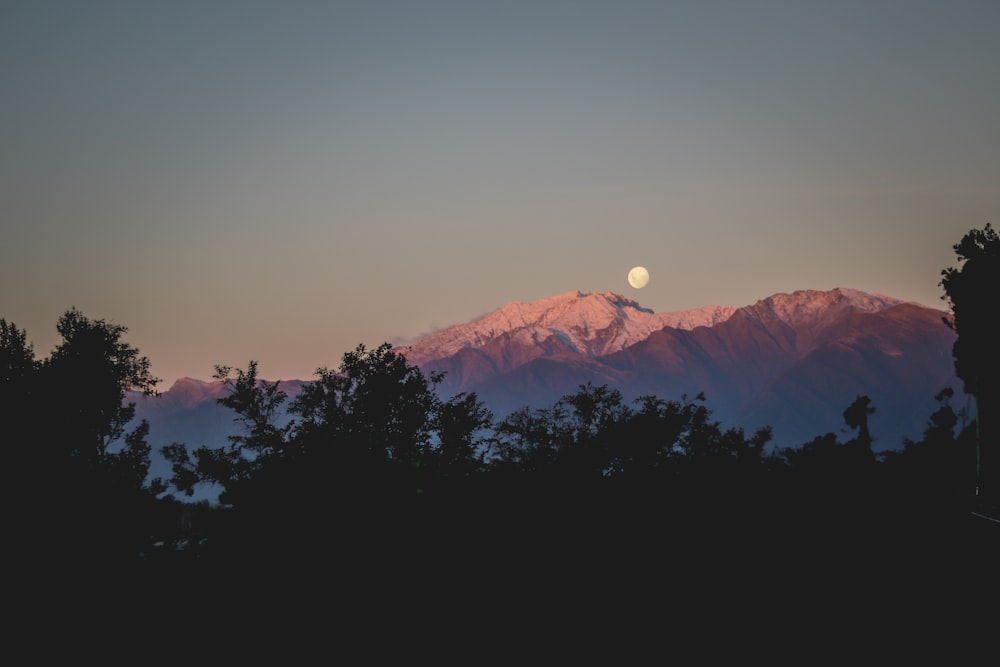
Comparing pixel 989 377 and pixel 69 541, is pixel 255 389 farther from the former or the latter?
pixel 989 377

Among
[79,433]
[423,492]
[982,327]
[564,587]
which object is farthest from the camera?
[79,433]

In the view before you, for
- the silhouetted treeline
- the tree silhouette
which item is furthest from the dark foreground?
the tree silhouette

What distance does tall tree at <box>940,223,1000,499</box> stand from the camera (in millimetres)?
41438

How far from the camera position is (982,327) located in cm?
4247

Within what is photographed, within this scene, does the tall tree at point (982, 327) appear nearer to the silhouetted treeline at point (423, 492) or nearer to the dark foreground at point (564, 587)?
the silhouetted treeline at point (423, 492)

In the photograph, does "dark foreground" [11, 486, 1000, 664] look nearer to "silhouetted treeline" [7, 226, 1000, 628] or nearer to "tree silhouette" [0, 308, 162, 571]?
"silhouetted treeline" [7, 226, 1000, 628]

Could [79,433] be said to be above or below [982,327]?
above

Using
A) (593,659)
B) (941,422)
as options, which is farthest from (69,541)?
(941,422)

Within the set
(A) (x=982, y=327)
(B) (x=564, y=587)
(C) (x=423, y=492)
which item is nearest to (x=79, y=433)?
(C) (x=423, y=492)

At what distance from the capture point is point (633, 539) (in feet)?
82.8

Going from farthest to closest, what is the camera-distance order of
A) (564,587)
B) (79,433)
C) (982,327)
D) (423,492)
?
(79,433), (982,327), (423,492), (564,587)

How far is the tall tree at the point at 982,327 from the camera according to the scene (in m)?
41.4

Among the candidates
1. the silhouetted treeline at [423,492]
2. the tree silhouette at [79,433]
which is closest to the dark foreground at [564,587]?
the silhouetted treeline at [423,492]

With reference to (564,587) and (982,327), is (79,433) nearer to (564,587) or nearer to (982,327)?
(564,587)
